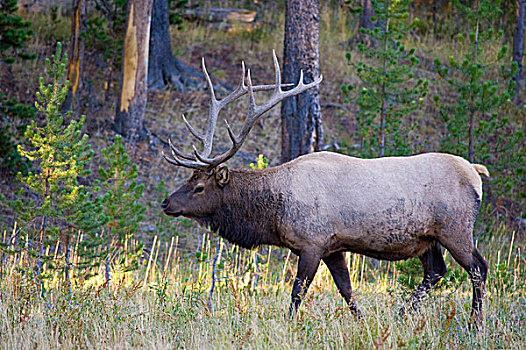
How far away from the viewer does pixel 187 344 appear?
5148 millimetres

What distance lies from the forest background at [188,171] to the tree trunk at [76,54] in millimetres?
29

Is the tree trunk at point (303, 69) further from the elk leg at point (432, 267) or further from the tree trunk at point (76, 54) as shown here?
the tree trunk at point (76, 54)

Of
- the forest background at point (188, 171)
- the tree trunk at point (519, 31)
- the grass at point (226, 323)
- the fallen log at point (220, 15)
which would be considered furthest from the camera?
the fallen log at point (220, 15)

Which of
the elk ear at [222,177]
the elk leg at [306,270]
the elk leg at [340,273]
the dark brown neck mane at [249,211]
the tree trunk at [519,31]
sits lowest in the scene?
the elk leg at [340,273]

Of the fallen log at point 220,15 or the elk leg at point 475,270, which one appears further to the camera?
the fallen log at point 220,15

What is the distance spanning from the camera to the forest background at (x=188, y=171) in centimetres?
546

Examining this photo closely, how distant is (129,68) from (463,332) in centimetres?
926

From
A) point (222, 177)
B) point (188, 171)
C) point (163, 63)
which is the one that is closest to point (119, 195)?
point (222, 177)

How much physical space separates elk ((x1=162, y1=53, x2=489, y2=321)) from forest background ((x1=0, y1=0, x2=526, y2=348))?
17.6 inches

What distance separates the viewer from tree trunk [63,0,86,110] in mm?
12305

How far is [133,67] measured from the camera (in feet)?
41.8

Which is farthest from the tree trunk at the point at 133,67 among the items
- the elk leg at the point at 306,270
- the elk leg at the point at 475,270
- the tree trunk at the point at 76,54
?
the elk leg at the point at 475,270

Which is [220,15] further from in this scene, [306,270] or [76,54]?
[306,270]

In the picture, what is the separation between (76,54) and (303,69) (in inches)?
214
